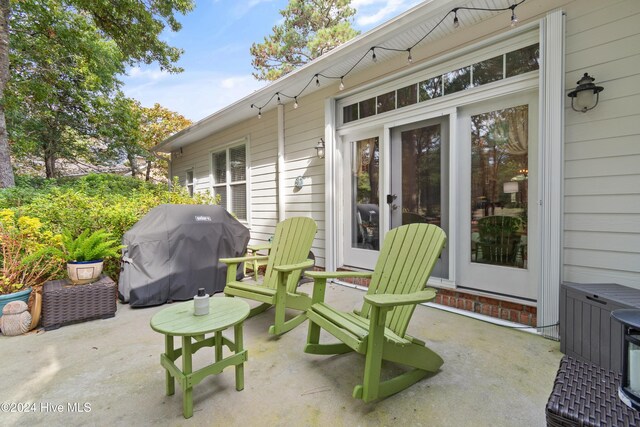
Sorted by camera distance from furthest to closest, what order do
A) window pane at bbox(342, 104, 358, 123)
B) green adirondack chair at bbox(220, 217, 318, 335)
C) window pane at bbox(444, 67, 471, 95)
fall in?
window pane at bbox(342, 104, 358, 123) → window pane at bbox(444, 67, 471, 95) → green adirondack chair at bbox(220, 217, 318, 335)

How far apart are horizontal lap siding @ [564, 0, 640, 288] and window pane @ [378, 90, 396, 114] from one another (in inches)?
64.3

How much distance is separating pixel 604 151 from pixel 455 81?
1.42 meters

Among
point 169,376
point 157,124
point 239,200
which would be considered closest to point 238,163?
point 239,200

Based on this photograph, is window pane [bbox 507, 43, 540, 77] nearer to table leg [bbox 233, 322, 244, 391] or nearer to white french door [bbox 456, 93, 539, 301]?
white french door [bbox 456, 93, 539, 301]

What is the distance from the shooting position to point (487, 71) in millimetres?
2855

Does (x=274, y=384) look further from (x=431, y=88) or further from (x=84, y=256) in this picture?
(x=431, y=88)

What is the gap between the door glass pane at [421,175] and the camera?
3238 millimetres

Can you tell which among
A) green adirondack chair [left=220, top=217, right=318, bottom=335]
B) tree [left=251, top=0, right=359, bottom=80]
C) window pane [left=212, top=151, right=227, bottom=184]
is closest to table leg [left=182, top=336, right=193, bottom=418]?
green adirondack chair [left=220, top=217, right=318, bottom=335]

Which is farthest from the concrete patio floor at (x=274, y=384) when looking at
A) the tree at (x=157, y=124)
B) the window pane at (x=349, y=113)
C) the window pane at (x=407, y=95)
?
the tree at (x=157, y=124)

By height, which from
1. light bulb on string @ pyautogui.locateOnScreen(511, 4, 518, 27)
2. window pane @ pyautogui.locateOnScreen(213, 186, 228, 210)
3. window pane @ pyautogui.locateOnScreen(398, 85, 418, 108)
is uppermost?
light bulb on string @ pyautogui.locateOnScreen(511, 4, 518, 27)

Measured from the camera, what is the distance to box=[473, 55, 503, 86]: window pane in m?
2.79

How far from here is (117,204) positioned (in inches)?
159

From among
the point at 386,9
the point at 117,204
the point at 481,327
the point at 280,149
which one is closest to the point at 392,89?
the point at 280,149

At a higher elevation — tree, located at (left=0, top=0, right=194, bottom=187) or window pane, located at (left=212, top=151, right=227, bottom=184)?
tree, located at (left=0, top=0, right=194, bottom=187)
